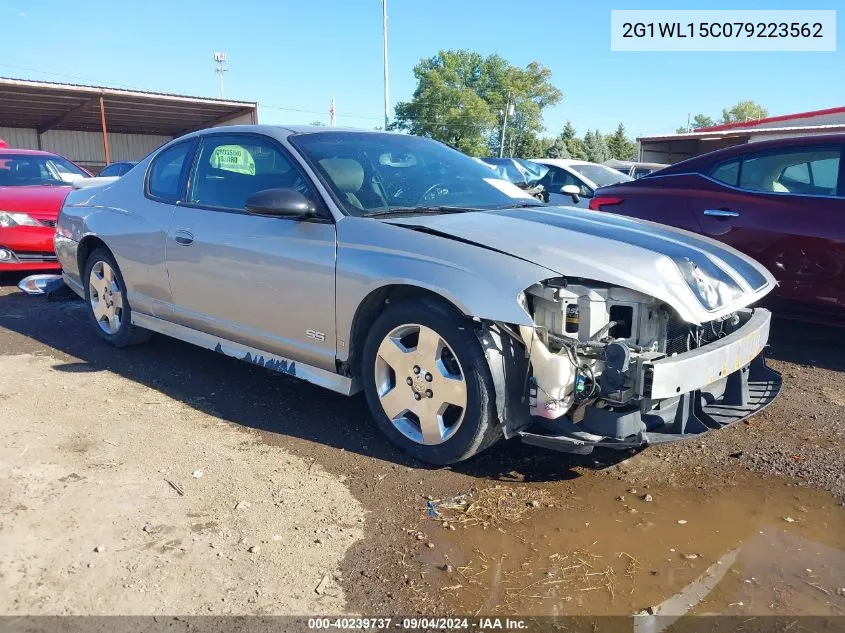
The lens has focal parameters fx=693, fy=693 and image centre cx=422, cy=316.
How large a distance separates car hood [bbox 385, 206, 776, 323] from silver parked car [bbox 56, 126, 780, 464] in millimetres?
13

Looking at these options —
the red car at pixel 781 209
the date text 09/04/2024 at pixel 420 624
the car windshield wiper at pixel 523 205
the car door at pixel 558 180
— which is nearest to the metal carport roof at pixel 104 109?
the car door at pixel 558 180

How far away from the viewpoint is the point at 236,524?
2848 mm

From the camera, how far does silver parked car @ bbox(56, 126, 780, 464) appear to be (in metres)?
2.93

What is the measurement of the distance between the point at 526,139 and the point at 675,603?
227 feet

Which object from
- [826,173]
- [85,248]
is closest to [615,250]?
[826,173]

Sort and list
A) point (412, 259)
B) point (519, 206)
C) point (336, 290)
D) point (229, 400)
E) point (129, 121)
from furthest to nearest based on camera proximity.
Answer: point (129, 121) → point (229, 400) → point (519, 206) → point (336, 290) → point (412, 259)

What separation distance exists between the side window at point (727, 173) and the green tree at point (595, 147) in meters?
54.8

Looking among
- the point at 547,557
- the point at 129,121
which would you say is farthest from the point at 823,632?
the point at 129,121

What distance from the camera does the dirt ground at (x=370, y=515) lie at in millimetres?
2408

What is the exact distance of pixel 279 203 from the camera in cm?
347

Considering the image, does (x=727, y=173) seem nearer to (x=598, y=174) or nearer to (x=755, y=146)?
(x=755, y=146)

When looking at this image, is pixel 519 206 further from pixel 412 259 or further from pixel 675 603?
pixel 675 603

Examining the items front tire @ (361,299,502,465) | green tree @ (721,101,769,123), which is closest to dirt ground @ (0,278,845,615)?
front tire @ (361,299,502,465)

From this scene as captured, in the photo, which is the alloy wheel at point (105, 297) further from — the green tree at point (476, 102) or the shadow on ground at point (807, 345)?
the green tree at point (476, 102)
